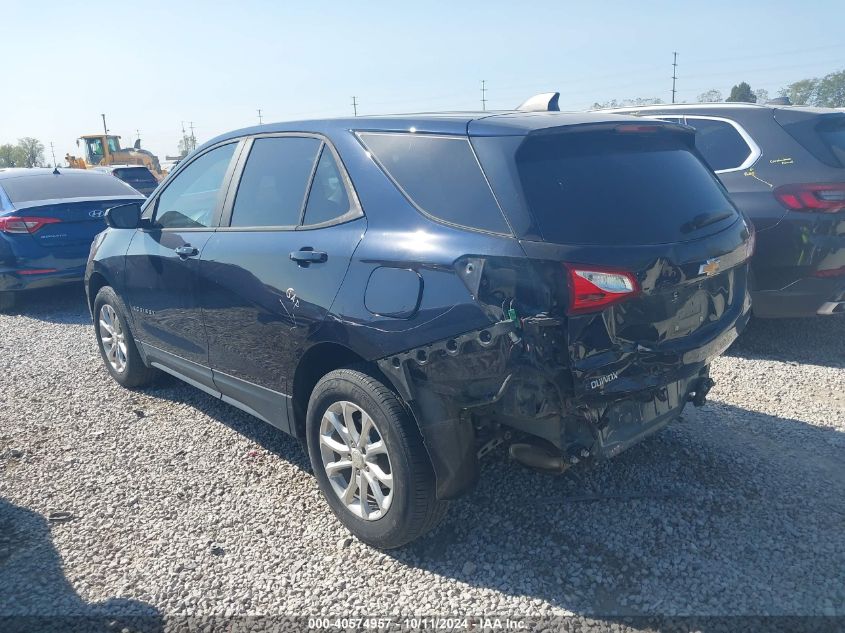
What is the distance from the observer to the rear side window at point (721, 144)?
5.59m

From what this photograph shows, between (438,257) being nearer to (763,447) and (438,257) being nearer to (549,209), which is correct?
(549,209)

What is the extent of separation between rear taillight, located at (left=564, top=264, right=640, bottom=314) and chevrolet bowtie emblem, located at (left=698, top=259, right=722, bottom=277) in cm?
53

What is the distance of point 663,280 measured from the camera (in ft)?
9.05

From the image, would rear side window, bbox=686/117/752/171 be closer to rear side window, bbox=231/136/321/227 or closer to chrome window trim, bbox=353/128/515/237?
chrome window trim, bbox=353/128/515/237

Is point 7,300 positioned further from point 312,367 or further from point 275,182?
point 312,367

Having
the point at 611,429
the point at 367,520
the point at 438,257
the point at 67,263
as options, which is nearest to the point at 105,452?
the point at 367,520

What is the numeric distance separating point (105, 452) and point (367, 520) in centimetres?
203

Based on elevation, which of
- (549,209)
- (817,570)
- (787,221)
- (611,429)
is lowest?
(817,570)

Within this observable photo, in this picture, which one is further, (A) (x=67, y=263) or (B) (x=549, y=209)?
(A) (x=67, y=263)

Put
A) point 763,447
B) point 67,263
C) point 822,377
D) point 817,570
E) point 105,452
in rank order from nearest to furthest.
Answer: point 817,570 < point 763,447 < point 105,452 < point 822,377 < point 67,263

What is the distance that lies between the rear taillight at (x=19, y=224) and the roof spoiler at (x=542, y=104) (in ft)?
20.4

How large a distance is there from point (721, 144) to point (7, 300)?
8016 millimetres

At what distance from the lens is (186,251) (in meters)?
4.14

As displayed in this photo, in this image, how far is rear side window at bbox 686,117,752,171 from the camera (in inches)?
220
